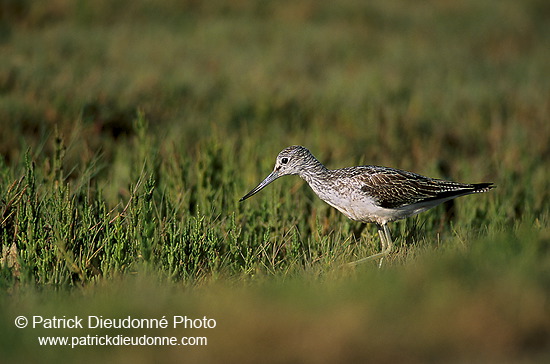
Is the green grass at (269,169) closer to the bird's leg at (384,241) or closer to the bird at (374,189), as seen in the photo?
the bird's leg at (384,241)

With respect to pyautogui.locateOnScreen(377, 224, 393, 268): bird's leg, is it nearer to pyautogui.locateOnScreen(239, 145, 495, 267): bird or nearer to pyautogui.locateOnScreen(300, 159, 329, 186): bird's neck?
pyautogui.locateOnScreen(239, 145, 495, 267): bird

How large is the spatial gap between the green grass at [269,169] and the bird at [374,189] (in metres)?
0.28

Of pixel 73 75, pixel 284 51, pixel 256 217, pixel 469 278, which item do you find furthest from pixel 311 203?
pixel 284 51

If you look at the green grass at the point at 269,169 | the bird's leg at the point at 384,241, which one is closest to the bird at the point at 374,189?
the bird's leg at the point at 384,241

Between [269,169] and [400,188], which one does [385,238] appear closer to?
[400,188]

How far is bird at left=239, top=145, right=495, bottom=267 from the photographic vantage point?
221 inches

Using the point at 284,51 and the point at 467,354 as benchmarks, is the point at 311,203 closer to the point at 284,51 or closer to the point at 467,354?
the point at 467,354

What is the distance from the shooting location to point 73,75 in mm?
10273

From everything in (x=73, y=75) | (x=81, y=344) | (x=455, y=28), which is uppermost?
(x=455, y=28)

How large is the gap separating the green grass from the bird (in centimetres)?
28

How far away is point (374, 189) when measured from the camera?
18.4 feet

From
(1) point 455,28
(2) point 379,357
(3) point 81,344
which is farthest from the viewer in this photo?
(1) point 455,28

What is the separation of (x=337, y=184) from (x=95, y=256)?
1.90m

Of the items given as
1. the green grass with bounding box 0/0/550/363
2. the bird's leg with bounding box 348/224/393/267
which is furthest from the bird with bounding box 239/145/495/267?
the green grass with bounding box 0/0/550/363
